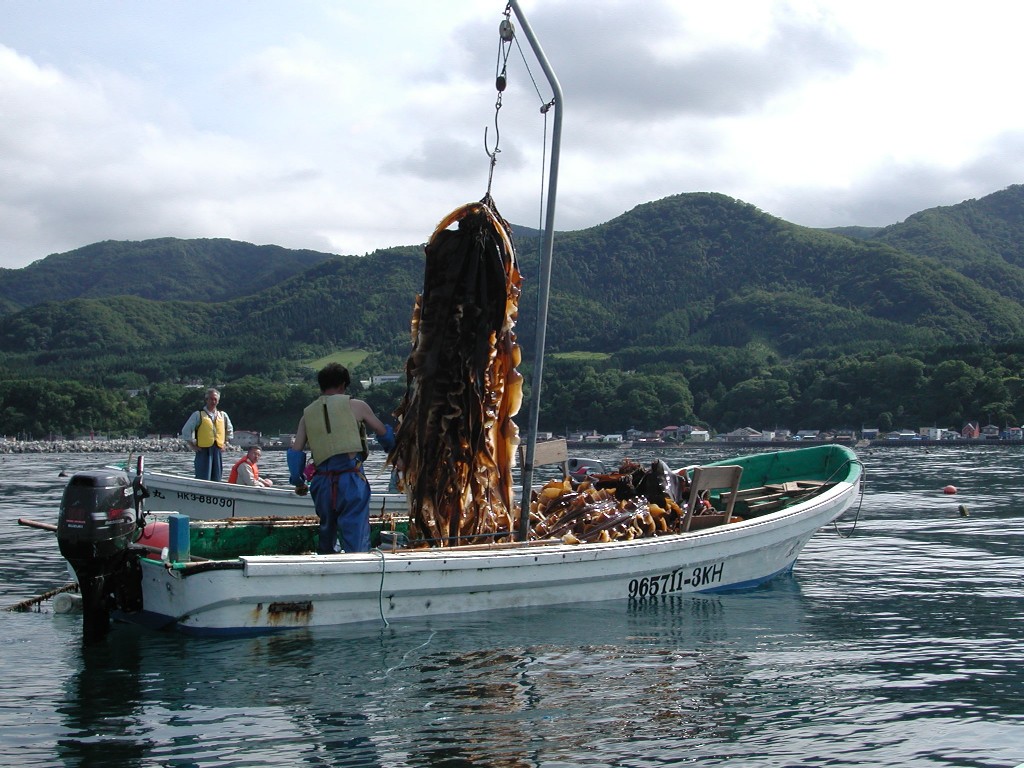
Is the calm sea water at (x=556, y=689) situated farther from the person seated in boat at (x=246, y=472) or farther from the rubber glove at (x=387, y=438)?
the person seated in boat at (x=246, y=472)

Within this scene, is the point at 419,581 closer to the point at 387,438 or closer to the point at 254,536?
the point at 387,438

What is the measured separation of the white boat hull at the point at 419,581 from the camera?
9.79m

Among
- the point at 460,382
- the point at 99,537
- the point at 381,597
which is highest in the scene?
the point at 460,382

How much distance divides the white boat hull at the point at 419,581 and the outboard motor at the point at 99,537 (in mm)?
319

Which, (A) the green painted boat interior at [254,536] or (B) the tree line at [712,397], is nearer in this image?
(A) the green painted boat interior at [254,536]

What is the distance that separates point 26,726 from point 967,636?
28.9 ft

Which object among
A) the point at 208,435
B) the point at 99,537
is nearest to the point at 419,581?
the point at 99,537

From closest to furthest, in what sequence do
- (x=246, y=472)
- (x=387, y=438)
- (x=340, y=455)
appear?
1. (x=340, y=455)
2. (x=387, y=438)
3. (x=246, y=472)

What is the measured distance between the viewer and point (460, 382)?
468 inches

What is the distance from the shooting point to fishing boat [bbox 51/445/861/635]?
31.8 ft

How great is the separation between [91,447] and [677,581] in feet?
527

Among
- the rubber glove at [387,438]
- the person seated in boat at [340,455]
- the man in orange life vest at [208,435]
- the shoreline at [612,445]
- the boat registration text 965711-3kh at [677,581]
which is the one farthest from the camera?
the shoreline at [612,445]

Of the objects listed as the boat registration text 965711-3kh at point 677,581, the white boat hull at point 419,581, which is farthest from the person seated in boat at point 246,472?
the boat registration text 965711-3kh at point 677,581

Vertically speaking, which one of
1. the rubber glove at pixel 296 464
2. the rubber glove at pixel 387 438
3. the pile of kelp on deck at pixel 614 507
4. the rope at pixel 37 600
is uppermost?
the rubber glove at pixel 387 438
